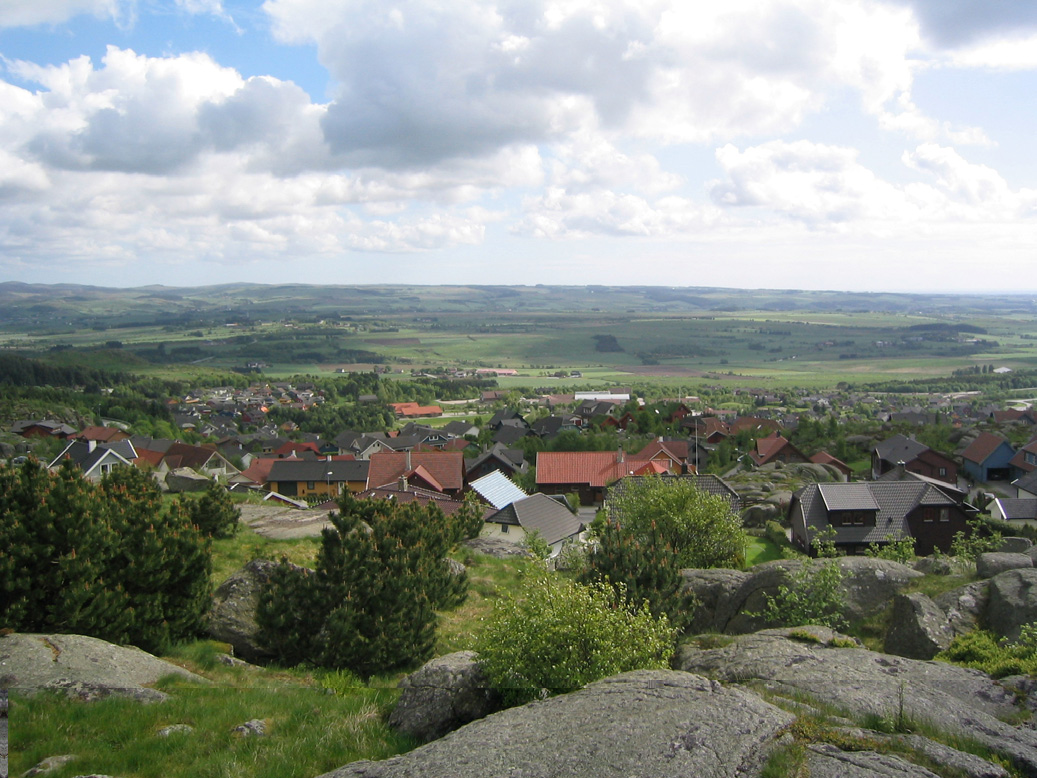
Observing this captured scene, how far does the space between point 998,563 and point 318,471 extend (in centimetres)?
5762

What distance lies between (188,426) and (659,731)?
5016 inches

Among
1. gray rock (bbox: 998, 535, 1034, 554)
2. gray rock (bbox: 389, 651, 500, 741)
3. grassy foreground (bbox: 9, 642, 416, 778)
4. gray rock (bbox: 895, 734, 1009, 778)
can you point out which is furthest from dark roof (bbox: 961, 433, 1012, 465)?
grassy foreground (bbox: 9, 642, 416, 778)

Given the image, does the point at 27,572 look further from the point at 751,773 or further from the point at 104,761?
the point at 751,773

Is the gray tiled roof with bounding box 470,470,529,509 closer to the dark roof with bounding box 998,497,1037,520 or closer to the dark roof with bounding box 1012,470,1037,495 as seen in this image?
the dark roof with bounding box 998,497,1037,520

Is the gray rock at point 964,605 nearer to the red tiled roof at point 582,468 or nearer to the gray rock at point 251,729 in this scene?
the gray rock at point 251,729

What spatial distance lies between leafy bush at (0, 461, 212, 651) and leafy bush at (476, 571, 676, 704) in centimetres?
836

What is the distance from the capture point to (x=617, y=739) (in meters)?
8.98

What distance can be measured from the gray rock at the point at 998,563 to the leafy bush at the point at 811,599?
226 inches

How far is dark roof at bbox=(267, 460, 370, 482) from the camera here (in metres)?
67.2

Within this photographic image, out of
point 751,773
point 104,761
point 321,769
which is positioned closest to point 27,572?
point 104,761

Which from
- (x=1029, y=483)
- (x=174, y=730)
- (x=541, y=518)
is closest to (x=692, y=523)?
(x=541, y=518)

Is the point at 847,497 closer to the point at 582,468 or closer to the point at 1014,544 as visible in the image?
the point at 1014,544

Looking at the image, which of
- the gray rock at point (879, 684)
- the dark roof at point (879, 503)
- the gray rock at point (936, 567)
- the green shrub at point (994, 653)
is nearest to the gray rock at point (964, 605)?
the green shrub at point (994, 653)

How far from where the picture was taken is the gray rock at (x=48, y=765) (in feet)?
30.1
